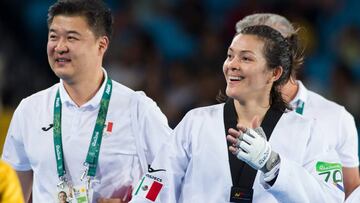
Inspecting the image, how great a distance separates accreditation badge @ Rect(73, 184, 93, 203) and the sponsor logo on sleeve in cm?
122

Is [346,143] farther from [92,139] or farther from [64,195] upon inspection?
[64,195]

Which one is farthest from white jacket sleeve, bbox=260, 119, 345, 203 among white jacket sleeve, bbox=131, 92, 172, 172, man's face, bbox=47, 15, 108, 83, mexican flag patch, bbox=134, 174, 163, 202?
man's face, bbox=47, 15, 108, 83

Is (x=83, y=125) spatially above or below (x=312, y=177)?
above

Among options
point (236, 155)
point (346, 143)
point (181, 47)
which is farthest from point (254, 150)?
point (181, 47)

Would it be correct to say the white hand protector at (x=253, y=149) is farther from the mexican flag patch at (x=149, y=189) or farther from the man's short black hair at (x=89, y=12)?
the man's short black hair at (x=89, y=12)

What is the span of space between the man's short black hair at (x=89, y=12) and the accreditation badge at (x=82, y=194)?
0.86 metres

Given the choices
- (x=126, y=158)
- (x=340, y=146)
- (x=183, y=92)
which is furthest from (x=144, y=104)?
(x=183, y=92)

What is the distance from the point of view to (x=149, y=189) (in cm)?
543

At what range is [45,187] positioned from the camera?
18.8 feet

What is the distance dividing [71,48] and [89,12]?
266mm

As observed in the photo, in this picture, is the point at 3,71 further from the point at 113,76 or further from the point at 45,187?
the point at 45,187

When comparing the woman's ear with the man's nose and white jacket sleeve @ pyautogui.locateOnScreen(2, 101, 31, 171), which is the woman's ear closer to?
the man's nose

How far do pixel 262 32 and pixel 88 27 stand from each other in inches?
38.1

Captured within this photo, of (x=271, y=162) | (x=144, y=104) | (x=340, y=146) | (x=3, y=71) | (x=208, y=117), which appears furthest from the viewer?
(x=3, y=71)
